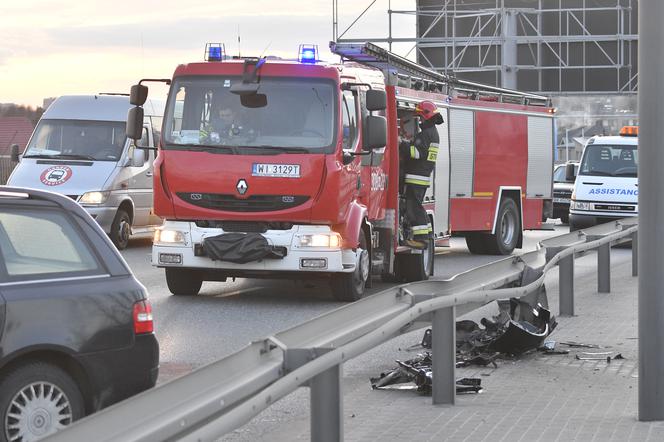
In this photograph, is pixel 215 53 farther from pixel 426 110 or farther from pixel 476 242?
pixel 476 242

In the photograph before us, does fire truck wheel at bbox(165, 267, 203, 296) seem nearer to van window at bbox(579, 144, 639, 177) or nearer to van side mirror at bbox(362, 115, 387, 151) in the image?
van side mirror at bbox(362, 115, 387, 151)

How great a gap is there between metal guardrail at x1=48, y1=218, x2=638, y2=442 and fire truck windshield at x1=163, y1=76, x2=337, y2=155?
582 cm

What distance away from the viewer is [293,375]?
4.95m

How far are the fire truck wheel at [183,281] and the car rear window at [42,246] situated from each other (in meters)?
8.38

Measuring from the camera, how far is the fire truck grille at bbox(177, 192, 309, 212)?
14.2m

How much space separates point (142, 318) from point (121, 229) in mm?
16215

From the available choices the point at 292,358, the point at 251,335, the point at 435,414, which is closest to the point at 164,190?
the point at 251,335

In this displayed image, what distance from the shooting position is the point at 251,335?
39.3ft

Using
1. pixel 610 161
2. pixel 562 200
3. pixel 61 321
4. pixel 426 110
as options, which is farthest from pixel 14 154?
pixel 61 321

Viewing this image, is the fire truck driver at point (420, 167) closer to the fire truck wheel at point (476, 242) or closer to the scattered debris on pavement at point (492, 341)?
the fire truck wheel at point (476, 242)

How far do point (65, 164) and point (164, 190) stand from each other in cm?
834

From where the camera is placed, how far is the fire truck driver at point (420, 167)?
1727cm

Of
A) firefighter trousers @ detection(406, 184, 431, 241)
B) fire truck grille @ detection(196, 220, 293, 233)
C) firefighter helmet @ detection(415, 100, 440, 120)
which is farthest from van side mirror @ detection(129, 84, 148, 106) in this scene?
firefighter helmet @ detection(415, 100, 440, 120)

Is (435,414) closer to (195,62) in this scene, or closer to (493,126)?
(195,62)
